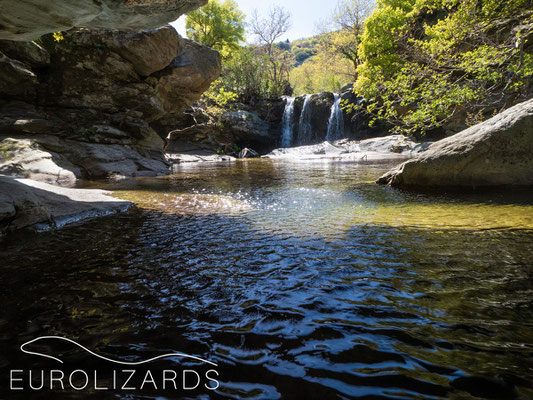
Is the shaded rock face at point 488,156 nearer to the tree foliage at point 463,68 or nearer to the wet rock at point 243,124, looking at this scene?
the tree foliage at point 463,68

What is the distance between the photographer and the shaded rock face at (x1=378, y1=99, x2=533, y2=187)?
679cm

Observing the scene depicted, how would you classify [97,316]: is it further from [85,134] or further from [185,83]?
[185,83]

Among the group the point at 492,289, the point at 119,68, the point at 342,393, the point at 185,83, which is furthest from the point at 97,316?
the point at 185,83

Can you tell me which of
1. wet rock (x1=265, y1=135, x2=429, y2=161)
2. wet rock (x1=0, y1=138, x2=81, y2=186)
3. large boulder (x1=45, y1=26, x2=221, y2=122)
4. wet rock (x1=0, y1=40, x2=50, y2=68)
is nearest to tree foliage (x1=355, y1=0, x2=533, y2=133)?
wet rock (x1=0, y1=138, x2=81, y2=186)

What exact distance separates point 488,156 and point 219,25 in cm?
4278

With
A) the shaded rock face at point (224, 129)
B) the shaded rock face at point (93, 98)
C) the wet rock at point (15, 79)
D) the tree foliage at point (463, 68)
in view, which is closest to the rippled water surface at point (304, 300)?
the tree foliage at point (463, 68)

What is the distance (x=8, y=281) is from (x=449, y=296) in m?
4.62

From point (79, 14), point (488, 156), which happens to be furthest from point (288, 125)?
point (79, 14)

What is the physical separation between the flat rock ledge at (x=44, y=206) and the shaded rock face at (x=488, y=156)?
8.81 m

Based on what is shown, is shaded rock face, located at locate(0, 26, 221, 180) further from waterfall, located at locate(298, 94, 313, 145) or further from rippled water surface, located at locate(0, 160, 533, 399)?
waterfall, located at locate(298, 94, 313, 145)

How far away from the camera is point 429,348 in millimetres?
1847

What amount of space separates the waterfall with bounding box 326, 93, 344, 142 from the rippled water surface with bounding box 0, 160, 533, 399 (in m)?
27.0

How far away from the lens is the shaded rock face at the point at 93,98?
43.0 ft

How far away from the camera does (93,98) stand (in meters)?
16.8
